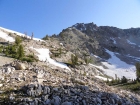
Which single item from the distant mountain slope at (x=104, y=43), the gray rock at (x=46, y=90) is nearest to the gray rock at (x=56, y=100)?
the gray rock at (x=46, y=90)

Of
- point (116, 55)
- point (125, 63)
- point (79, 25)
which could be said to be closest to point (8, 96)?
point (125, 63)

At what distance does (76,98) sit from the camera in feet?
36.9

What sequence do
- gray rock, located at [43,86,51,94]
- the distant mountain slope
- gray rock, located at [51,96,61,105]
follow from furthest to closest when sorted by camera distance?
1. the distant mountain slope
2. gray rock, located at [43,86,51,94]
3. gray rock, located at [51,96,61,105]

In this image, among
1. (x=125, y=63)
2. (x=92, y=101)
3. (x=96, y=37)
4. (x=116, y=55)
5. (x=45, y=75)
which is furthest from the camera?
(x=96, y=37)

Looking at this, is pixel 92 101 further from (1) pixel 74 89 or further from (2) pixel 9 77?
(2) pixel 9 77

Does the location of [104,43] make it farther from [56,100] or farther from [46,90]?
[56,100]

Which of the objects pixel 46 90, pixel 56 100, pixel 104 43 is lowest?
pixel 56 100

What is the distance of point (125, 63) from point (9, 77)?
91.9 m

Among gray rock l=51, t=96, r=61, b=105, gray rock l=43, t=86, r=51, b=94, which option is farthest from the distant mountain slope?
gray rock l=51, t=96, r=61, b=105

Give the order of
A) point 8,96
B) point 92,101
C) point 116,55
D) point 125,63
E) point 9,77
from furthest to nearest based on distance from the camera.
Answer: point 116,55, point 125,63, point 9,77, point 92,101, point 8,96

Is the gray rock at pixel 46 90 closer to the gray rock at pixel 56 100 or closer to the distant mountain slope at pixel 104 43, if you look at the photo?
the gray rock at pixel 56 100

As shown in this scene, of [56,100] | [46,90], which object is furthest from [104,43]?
[56,100]

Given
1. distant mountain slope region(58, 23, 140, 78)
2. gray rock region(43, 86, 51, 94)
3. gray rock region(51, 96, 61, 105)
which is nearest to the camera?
gray rock region(51, 96, 61, 105)

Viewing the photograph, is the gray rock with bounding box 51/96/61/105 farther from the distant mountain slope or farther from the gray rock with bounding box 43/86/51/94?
the distant mountain slope
